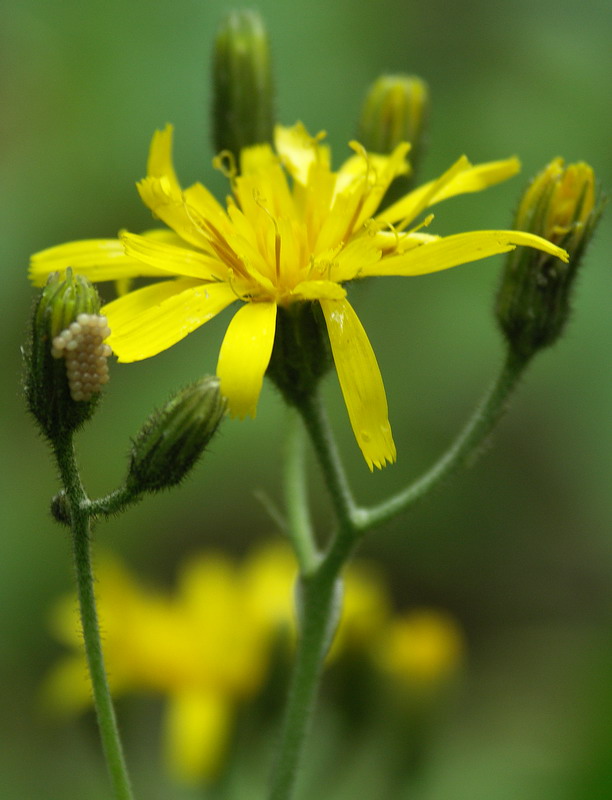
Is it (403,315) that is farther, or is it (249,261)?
(403,315)

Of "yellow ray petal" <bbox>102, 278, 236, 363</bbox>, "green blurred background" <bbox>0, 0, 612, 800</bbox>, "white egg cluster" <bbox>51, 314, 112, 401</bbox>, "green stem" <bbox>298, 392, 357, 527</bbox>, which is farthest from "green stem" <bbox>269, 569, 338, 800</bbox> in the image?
"green blurred background" <bbox>0, 0, 612, 800</bbox>

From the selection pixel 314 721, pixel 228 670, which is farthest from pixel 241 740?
pixel 314 721

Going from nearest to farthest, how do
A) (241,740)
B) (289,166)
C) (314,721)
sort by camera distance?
1. (289,166)
2. (241,740)
3. (314,721)

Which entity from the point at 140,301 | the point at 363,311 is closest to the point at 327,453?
the point at 140,301

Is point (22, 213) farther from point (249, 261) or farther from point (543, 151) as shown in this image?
point (249, 261)

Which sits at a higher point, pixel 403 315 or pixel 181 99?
pixel 181 99

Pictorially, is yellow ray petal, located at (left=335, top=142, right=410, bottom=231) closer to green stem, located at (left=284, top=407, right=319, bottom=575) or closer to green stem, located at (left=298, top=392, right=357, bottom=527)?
green stem, located at (left=298, top=392, right=357, bottom=527)

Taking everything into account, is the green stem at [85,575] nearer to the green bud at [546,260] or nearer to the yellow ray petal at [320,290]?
the yellow ray petal at [320,290]

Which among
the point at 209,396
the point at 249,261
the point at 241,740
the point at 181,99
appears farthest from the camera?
the point at 181,99

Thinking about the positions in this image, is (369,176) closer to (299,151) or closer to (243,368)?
(299,151)
